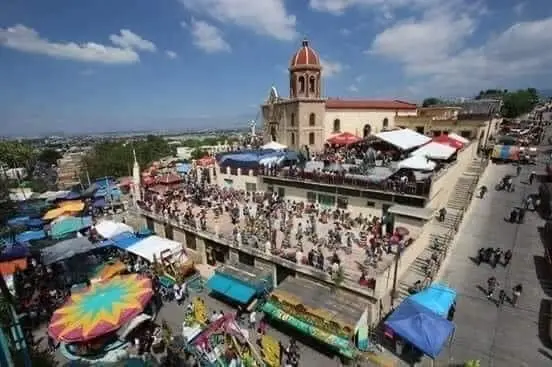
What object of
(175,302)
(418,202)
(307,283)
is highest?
(418,202)

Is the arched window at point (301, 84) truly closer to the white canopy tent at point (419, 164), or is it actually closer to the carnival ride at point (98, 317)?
the white canopy tent at point (419, 164)

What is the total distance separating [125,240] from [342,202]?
16.1 m

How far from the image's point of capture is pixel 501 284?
14.9m

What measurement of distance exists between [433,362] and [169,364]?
10676 mm

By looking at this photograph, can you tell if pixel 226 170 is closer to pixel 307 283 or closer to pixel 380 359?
pixel 307 283

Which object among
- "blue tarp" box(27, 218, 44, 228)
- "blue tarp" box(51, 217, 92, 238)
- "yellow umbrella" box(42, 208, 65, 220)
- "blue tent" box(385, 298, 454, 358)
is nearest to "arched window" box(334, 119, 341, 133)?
"blue tent" box(385, 298, 454, 358)

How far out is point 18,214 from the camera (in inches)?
1270

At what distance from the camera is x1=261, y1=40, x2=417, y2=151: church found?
32.7 meters

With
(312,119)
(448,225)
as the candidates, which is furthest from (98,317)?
(312,119)

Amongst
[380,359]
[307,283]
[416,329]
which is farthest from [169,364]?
[416,329]

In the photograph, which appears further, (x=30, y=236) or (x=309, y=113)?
(x=309, y=113)

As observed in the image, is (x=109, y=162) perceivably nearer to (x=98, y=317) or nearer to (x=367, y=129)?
(x=367, y=129)

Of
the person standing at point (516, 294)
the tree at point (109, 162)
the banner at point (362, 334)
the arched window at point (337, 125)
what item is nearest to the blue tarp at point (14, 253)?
the banner at point (362, 334)

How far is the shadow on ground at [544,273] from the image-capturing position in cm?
1436
